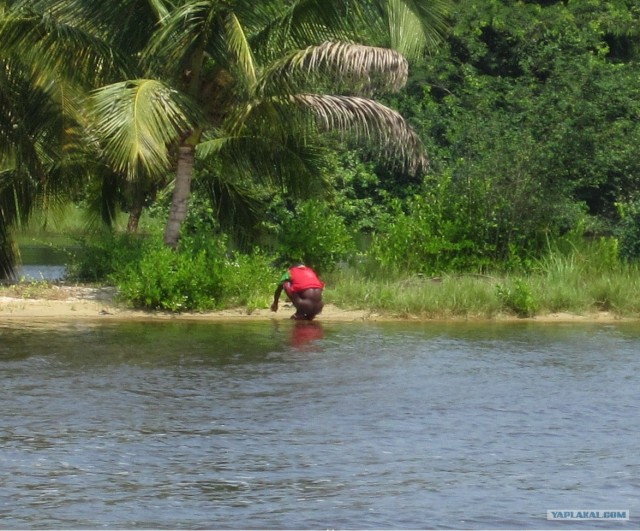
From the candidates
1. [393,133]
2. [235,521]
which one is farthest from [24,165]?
[235,521]

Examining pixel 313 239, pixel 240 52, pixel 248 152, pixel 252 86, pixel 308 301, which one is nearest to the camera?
pixel 240 52

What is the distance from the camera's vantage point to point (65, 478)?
9.43 meters

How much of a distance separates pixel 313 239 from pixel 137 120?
4361 millimetres

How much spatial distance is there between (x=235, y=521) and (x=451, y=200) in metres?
13.2

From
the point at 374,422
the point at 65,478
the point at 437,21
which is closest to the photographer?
the point at 65,478

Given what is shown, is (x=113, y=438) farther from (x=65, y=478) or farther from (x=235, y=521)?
(x=235, y=521)

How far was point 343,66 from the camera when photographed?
17453 mm

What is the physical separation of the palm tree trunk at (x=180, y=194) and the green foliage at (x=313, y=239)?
1661 mm

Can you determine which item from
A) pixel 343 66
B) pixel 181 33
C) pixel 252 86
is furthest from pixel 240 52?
pixel 343 66

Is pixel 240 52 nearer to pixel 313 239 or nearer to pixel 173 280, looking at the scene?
pixel 173 280

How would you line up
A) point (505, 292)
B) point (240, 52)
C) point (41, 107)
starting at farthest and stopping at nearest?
point (41, 107) → point (505, 292) → point (240, 52)

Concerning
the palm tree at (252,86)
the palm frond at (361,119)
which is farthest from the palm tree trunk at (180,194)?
the palm frond at (361,119)

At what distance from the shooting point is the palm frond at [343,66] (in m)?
17.5

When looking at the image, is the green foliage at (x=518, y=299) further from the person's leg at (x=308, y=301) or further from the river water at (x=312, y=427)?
the person's leg at (x=308, y=301)
